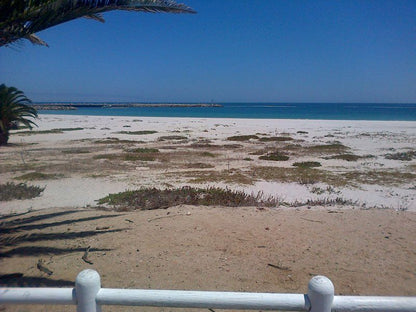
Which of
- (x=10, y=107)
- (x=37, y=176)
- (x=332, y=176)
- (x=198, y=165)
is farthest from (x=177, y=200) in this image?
(x=10, y=107)

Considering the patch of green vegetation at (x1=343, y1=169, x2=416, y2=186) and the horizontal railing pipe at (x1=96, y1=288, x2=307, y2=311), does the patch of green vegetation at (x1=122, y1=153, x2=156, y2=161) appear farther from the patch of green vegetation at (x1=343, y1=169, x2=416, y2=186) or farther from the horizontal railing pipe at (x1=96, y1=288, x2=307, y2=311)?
the horizontal railing pipe at (x1=96, y1=288, x2=307, y2=311)

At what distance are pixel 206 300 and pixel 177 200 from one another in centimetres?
584

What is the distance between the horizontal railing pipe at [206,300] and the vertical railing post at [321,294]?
0.08 metres

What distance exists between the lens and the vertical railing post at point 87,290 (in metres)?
1.99

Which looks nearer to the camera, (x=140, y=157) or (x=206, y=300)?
(x=206, y=300)

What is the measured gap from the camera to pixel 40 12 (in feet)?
13.8

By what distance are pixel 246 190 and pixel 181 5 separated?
6.39 meters

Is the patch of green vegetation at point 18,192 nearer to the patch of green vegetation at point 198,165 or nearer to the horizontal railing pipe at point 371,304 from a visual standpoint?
the patch of green vegetation at point 198,165

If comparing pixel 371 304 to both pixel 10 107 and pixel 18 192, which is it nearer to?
pixel 18 192

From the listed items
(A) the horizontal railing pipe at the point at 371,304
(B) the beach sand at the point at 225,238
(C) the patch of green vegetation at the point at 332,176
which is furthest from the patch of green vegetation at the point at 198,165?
A: (A) the horizontal railing pipe at the point at 371,304

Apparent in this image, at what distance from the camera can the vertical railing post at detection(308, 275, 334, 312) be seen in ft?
6.26

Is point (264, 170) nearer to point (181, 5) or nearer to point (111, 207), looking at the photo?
point (111, 207)

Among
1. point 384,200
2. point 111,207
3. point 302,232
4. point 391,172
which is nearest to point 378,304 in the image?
point 302,232

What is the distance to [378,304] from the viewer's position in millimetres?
1973
